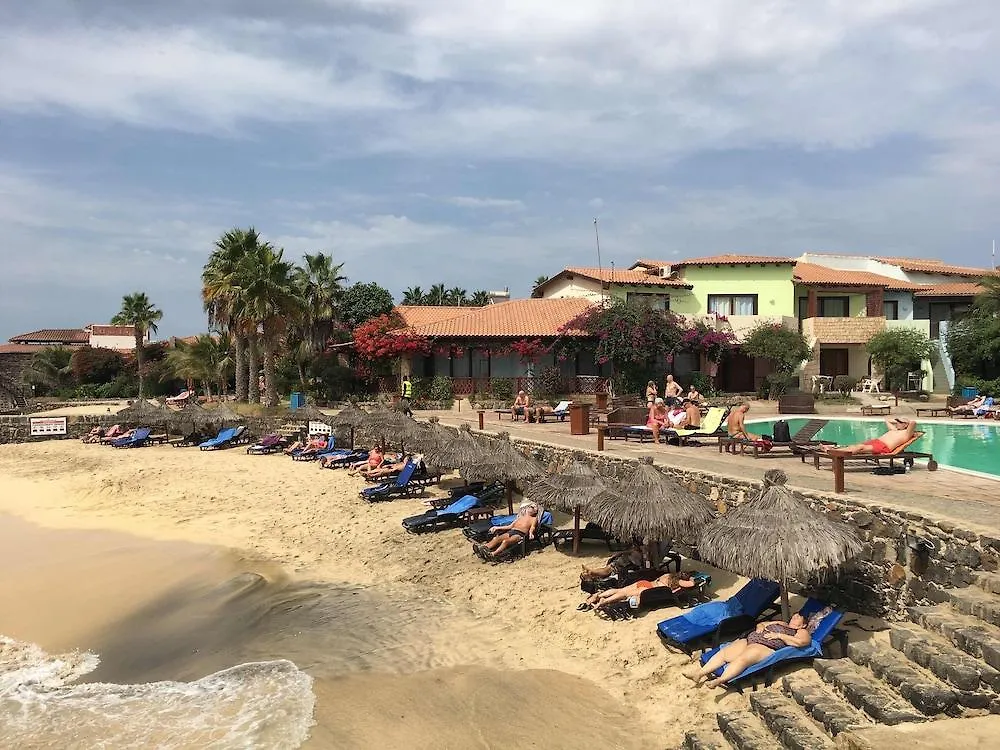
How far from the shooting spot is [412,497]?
16.5m

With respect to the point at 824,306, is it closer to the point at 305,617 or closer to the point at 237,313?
the point at 237,313

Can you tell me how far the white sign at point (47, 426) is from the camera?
2981 centimetres

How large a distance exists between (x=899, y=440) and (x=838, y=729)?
7.93 m

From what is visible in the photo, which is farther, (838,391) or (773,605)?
(838,391)

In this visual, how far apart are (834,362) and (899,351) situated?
399 cm

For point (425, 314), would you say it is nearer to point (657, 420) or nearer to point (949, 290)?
point (657, 420)

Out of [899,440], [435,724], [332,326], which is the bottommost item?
[435,724]

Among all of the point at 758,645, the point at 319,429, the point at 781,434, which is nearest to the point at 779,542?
the point at 758,645

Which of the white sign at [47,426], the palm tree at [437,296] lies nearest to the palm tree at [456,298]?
the palm tree at [437,296]

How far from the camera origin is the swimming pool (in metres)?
13.9

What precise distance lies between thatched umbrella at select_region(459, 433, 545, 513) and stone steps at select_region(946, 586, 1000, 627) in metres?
7.39

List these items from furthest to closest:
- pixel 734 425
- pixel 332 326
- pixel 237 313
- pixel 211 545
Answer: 1. pixel 332 326
2. pixel 237 313
3. pixel 734 425
4. pixel 211 545

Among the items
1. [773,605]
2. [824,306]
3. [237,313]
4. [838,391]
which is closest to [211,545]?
[773,605]

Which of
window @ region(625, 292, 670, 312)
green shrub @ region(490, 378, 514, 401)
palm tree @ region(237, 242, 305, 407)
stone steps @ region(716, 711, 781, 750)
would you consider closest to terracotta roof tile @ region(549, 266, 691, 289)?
window @ region(625, 292, 670, 312)
